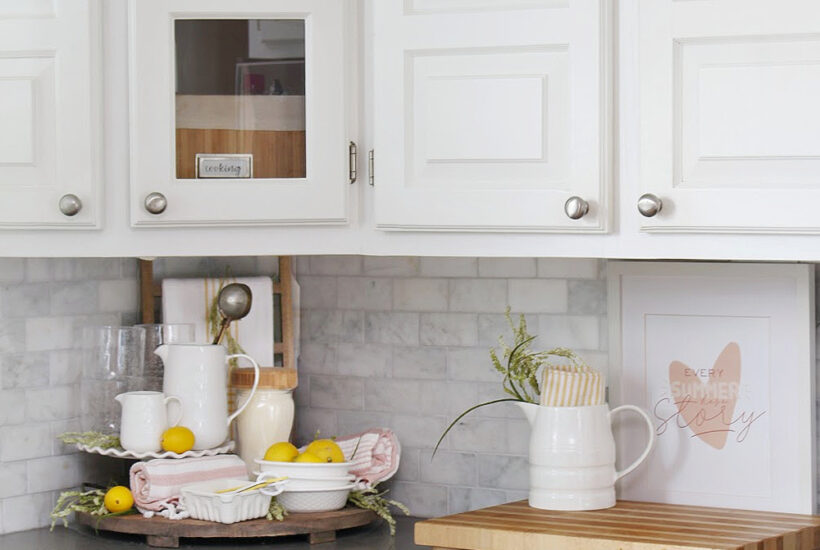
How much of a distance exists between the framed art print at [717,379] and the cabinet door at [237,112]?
62cm

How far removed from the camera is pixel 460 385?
243 centimetres

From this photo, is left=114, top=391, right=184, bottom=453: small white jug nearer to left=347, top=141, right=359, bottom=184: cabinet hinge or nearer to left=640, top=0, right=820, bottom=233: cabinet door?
left=347, top=141, right=359, bottom=184: cabinet hinge

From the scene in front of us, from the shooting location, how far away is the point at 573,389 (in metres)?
2.13

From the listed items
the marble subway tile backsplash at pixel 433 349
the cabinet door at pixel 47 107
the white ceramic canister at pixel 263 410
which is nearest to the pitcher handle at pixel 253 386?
the white ceramic canister at pixel 263 410

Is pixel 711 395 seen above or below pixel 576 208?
below

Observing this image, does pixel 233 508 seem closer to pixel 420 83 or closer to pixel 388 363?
pixel 388 363

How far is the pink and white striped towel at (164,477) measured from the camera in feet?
7.27

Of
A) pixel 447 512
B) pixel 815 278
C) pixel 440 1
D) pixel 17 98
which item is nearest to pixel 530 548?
pixel 447 512

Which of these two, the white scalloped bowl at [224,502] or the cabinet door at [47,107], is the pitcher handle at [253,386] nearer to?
the white scalloped bowl at [224,502]

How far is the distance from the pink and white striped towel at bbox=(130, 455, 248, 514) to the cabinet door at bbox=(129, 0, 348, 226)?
47 cm

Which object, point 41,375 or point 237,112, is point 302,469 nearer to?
point 41,375

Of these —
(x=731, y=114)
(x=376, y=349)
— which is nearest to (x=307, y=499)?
(x=376, y=349)

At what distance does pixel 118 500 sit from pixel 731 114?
1278 millimetres

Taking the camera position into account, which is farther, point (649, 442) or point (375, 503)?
point (375, 503)
